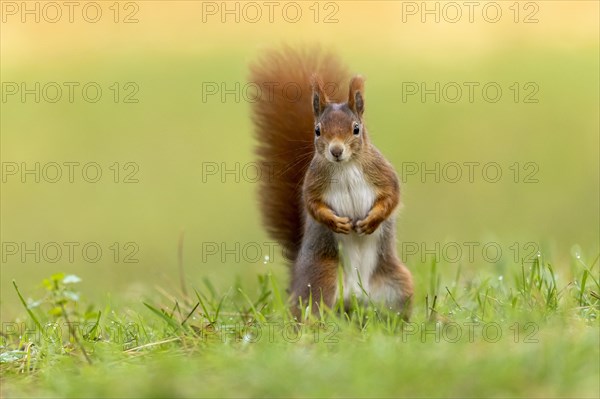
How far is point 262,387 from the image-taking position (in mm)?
3320

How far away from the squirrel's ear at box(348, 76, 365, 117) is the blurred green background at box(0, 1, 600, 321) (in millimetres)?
1489

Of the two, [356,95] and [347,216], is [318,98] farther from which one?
[347,216]

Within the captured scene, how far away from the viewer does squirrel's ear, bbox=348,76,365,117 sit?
4797 mm

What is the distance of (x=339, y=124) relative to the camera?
4684 mm

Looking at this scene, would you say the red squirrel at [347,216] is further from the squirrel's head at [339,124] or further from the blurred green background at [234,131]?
the blurred green background at [234,131]

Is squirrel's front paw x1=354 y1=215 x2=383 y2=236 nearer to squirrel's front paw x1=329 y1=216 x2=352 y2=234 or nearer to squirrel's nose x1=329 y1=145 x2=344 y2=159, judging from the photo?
squirrel's front paw x1=329 y1=216 x2=352 y2=234

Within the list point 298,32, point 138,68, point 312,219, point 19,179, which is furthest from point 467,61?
point 312,219

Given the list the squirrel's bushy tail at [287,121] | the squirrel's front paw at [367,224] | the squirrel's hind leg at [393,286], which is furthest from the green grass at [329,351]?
the squirrel's bushy tail at [287,121]

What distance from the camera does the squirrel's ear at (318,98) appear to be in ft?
15.9

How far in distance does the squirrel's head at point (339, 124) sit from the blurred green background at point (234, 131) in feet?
4.93

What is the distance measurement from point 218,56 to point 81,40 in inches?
94.3

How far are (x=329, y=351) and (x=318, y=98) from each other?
1403 millimetres

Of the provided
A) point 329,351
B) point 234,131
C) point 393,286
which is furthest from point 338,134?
point 234,131

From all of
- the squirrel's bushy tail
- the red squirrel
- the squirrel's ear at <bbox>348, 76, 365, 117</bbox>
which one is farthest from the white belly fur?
the squirrel's bushy tail
